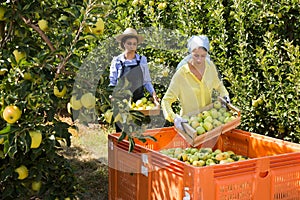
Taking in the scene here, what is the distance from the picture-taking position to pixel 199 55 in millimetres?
3295

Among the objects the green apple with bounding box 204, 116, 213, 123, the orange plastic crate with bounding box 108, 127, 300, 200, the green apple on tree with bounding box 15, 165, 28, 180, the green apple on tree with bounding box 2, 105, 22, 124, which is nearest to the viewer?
the green apple on tree with bounding box 2, 105, 22, 124

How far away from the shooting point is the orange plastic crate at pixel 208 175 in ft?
7.97

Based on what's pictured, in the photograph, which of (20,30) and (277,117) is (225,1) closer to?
(277,117)

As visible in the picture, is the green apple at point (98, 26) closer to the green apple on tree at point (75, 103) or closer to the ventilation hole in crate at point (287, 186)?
the green apple on tree at point (75, 103)

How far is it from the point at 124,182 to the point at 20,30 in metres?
1.35

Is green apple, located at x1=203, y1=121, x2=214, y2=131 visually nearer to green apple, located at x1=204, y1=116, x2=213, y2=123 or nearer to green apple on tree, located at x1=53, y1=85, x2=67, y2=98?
green apple, located at x1=204, y1=116, x2=213, y2=123

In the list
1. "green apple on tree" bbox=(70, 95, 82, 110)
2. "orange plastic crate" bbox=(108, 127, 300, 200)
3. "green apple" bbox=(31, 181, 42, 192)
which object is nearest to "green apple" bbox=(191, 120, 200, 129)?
"orange plastic crate" bbox=(108, 127, 300, 200)

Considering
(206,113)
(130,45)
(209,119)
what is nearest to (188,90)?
(206,113)

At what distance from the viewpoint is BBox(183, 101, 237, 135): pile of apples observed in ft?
10.2

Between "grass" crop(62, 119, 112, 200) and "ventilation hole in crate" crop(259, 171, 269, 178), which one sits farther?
"grass" crop(62, 119, 112, 200)

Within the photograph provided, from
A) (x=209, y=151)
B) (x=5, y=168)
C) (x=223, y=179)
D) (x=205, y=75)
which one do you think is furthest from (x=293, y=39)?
(x=5, y=168)

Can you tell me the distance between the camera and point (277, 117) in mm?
3799

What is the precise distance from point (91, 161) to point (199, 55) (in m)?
1.89

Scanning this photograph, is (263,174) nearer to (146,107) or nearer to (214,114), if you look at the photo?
(214,114)
